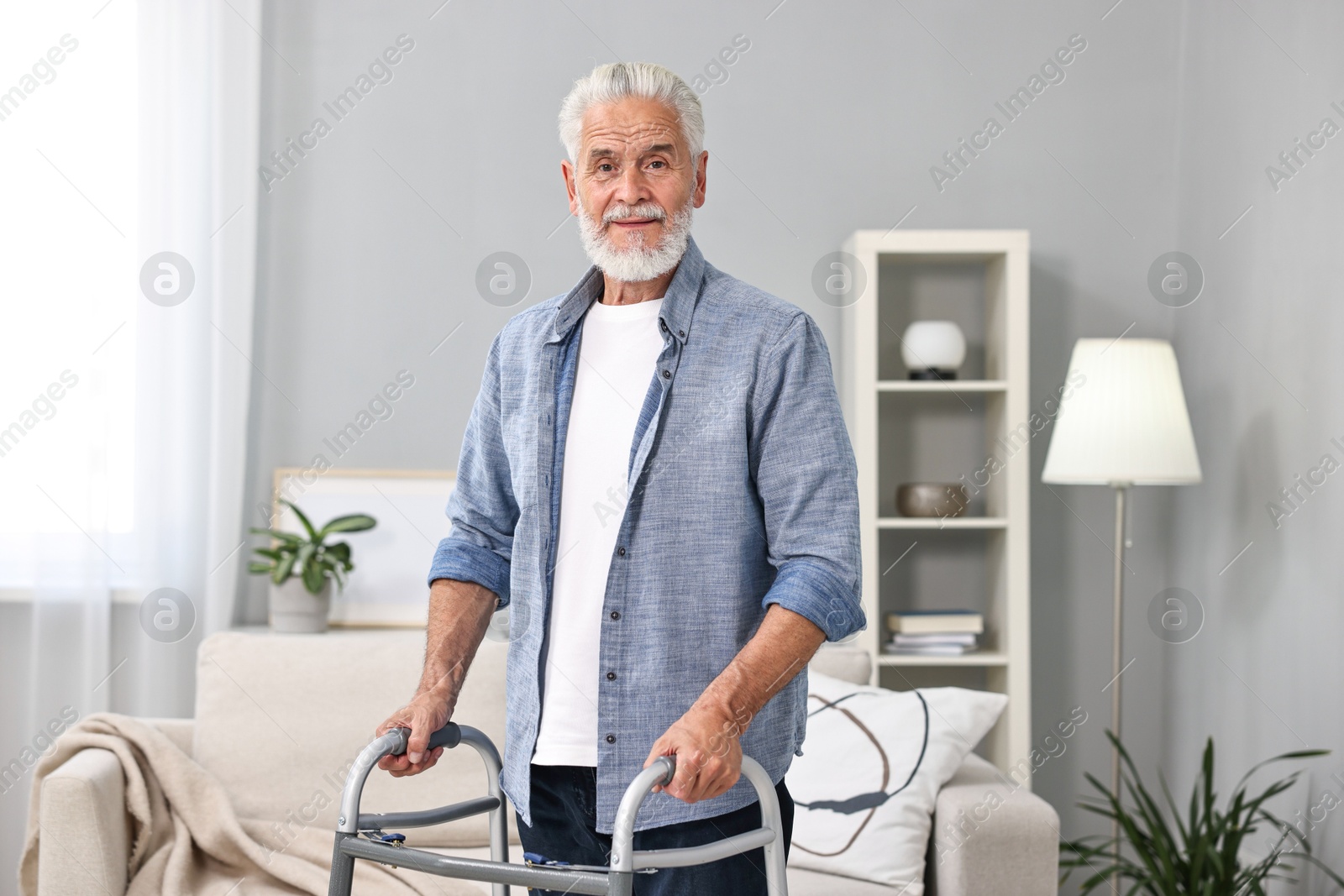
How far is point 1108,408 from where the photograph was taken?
2.67 metres

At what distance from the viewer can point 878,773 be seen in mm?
2230

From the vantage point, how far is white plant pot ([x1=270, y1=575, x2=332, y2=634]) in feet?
9.32

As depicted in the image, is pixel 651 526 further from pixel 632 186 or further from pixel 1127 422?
pixel 1127 422

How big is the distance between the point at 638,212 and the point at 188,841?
1711mm

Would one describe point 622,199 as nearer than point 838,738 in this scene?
Yes

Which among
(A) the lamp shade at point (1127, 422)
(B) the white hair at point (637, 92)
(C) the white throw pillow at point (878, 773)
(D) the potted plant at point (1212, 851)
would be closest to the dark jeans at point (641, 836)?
(B) the white hair at point (637, 92)

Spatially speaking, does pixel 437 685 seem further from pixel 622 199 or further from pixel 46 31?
pixel 46 31

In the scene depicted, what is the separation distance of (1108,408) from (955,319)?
0.63 m

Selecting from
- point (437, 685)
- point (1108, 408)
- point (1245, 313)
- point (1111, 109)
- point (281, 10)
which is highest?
point (281, 10)

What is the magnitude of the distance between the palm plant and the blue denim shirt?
5.69 feet

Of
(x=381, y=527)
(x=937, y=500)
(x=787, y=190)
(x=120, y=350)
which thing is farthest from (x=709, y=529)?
(x=120, y=350)

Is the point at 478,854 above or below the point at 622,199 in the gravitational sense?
below

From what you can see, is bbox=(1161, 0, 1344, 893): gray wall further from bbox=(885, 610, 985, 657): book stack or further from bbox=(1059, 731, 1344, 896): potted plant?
bbox=(885, 610, 985, 657): book stack

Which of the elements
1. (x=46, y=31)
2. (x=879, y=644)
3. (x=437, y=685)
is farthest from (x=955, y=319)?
(x=46, y=31)
